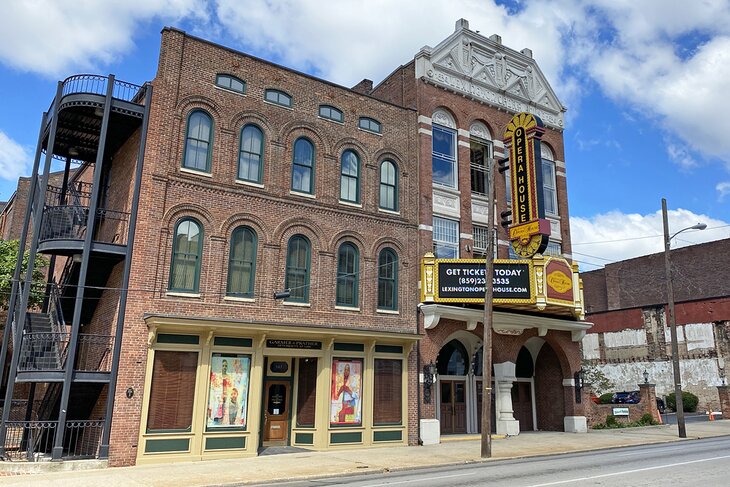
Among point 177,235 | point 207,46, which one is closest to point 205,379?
point 177,235

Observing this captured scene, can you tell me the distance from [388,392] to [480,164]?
1140 centimetres

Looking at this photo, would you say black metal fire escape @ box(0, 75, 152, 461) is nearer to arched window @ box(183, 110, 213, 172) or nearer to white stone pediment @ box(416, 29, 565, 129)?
arched window @ box(183, 110, 213, 172)

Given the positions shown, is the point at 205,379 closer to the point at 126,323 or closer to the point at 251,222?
the point at 126,323

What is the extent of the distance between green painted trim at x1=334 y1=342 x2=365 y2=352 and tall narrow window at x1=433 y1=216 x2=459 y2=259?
5.32m

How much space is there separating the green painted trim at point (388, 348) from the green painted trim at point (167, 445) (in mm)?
7092

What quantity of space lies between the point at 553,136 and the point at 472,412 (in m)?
13.9

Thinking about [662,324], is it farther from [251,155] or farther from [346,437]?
[251,155]

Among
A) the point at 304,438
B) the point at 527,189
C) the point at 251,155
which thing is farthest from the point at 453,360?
the point at 251,155

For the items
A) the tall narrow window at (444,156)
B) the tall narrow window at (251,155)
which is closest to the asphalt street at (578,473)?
the tall narrow window at (251,155)

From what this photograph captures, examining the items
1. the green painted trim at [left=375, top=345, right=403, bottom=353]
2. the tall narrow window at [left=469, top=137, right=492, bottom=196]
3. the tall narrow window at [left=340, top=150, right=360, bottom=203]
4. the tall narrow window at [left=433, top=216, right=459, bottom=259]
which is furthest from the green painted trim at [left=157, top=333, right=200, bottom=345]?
the tall narrow window at [left=469, top=137, right=492, bottom=196]

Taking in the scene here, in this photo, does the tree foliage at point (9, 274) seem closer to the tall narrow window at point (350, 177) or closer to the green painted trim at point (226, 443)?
the green painted trim at point (226, 443)

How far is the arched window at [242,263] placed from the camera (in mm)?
18297

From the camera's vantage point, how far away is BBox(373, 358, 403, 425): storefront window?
20.2m

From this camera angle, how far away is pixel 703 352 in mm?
38719
